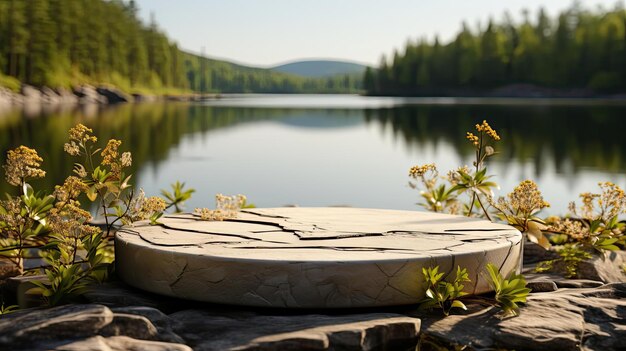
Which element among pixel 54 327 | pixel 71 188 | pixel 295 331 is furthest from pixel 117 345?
pixel 71 188

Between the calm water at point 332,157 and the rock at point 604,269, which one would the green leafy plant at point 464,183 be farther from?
the calm water at point 332,157

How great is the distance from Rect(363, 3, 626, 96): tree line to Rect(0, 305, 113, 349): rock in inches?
3939

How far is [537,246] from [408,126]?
109ft

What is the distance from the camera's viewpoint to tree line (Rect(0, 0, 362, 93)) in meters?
65.8

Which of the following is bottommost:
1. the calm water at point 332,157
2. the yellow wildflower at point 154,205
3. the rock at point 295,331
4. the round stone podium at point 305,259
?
the calm water at point 332,157

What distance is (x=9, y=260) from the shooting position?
19.8 feet

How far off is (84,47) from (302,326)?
80.9m

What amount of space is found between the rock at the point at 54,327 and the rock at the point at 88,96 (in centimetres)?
7090

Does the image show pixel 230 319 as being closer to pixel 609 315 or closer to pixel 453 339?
pixel 453 339

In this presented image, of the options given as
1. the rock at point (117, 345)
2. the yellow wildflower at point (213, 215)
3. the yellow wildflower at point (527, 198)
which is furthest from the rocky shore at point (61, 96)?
the rock at point (117, 345)

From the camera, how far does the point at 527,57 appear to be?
108 metres

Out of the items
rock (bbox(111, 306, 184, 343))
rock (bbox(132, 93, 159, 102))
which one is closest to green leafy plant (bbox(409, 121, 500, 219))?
rock (bbox(111, 306, 184, 343))

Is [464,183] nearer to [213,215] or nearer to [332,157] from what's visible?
[213,215]

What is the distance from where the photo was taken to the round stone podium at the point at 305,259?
14.6 feet
